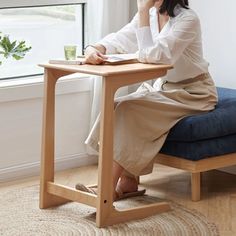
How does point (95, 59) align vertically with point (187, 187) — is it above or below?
above

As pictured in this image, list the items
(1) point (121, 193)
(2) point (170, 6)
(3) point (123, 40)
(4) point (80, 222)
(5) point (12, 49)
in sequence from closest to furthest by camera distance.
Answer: (4) point (80, 222) → (2) point (170, 6) → (1) point (121, 193) → (3) point (123, 40) → (5) point (12, 49)

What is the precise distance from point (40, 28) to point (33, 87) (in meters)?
0.40

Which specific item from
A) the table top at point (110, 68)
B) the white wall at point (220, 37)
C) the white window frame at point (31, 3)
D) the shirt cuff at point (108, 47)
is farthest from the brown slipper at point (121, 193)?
the white window frame at point (31, 3)

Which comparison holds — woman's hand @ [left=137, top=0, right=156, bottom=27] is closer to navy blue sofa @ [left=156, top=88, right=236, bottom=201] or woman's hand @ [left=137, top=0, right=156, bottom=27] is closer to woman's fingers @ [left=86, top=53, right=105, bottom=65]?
woman's fingers @ [left=86, top=53, right=105, bottom=65]

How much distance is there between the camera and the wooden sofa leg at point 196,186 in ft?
11.4

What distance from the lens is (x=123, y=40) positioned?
362 cm

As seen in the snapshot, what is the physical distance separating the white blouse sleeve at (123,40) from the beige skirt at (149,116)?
259 millimetres

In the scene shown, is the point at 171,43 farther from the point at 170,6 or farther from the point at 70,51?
the point at 70,51

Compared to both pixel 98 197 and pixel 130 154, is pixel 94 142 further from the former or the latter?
pixel 98 197

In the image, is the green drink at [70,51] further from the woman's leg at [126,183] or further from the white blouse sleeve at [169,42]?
the woman's leg at [126,183]

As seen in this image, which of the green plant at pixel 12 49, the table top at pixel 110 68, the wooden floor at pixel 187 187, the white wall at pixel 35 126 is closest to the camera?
the table top at pixel 110 68

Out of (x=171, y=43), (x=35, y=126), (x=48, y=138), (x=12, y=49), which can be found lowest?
(x=35, y=126)

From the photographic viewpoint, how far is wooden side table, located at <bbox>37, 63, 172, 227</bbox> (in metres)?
3.02

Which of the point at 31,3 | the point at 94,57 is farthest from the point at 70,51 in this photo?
the point at 31,3
